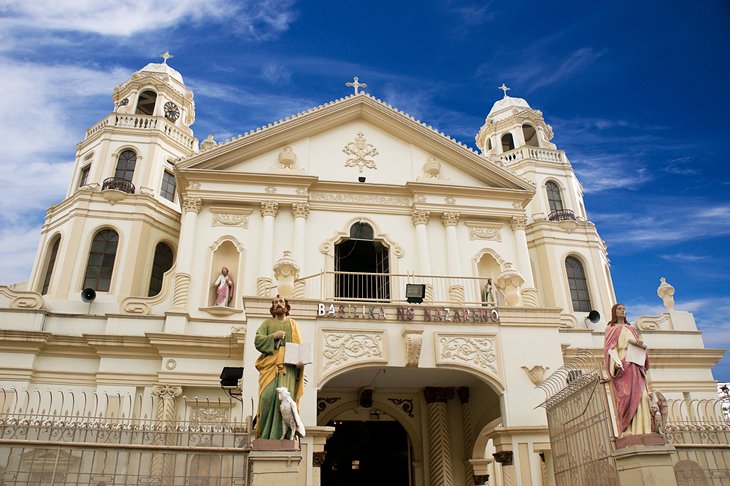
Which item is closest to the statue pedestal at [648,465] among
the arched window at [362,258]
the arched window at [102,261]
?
the arched window at [362,258]

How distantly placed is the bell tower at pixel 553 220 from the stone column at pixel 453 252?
11.4 feet

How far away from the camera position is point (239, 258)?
20031 millimetres

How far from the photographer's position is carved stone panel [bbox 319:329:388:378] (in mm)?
13359

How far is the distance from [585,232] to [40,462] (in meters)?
23.2

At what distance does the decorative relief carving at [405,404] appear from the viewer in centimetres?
1850

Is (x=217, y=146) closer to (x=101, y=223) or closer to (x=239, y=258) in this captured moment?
(x=239, y=258)

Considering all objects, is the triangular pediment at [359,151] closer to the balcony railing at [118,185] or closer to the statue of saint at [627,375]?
the balcony railing at [118,185]

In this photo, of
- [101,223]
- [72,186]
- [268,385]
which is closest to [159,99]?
[72,186]

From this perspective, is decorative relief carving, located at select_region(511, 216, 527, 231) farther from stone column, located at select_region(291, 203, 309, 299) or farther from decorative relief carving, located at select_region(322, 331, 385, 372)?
decorative relief carving, located at select_region(322, 331, 385, 372)

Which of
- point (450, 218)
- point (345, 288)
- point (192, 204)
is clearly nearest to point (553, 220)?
point (450, 218)

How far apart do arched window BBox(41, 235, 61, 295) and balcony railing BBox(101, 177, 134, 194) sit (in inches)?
108

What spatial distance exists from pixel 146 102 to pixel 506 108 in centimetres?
1814

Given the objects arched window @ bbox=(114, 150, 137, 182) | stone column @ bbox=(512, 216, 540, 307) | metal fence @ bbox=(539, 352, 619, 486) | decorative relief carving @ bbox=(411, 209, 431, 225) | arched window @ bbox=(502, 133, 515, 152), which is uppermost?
arched window @ bbox=(502, 133, 515, 152)

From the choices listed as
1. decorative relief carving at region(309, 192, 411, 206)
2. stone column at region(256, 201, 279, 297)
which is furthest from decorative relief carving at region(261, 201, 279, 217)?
decorative relief carving at region(309, 192, 411, 206)
